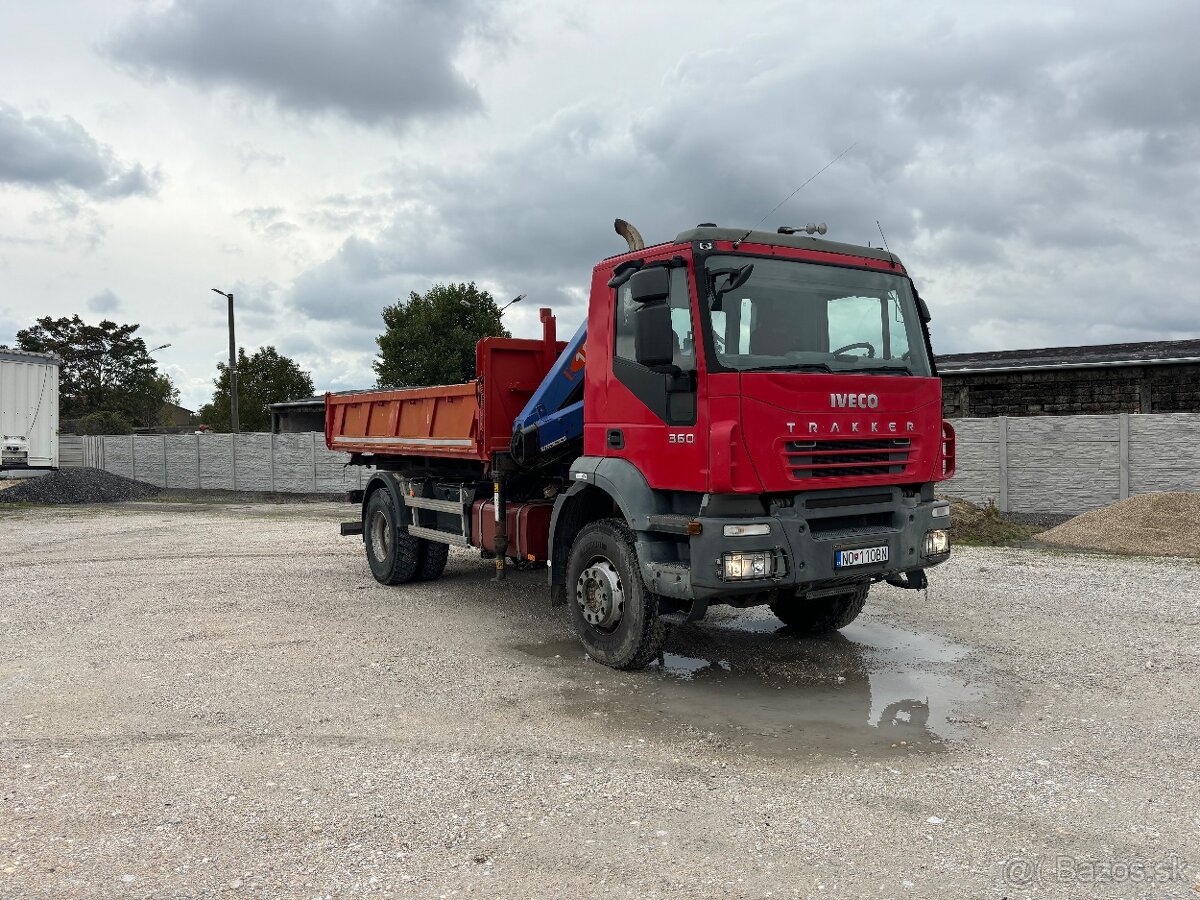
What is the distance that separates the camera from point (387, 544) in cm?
1066

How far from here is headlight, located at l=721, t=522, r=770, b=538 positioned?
5645mm

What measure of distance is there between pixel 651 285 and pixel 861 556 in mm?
2256

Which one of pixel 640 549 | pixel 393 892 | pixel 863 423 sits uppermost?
pixel 863 423

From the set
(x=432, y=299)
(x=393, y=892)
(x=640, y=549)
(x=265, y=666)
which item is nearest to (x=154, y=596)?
(x=265, y=666)

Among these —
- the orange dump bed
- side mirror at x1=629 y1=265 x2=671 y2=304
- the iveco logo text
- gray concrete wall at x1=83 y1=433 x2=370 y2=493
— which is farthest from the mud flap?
gray concrete wall at x1=83 y1=433 x2=370 y2=493

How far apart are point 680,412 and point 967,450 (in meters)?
13.0

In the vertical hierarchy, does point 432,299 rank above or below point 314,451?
above

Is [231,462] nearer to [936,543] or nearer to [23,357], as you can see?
[23,357]

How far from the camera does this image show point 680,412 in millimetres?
5957

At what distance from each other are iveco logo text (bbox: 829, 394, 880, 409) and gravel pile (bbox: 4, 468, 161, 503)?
25382mm

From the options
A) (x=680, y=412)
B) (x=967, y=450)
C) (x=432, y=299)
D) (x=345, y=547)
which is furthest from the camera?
(x=432, y=299)

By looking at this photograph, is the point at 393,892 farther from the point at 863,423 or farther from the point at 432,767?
the point at 863,423

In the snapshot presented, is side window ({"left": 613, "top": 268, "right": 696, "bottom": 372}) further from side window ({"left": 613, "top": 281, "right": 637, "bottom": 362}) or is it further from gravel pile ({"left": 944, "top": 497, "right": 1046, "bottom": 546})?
gravel pile ({"left": 944, "top": 497, "right": 1046, "bottom": 546})

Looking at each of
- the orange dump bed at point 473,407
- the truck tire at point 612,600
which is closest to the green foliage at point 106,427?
the orange dump bed at point 473,407
